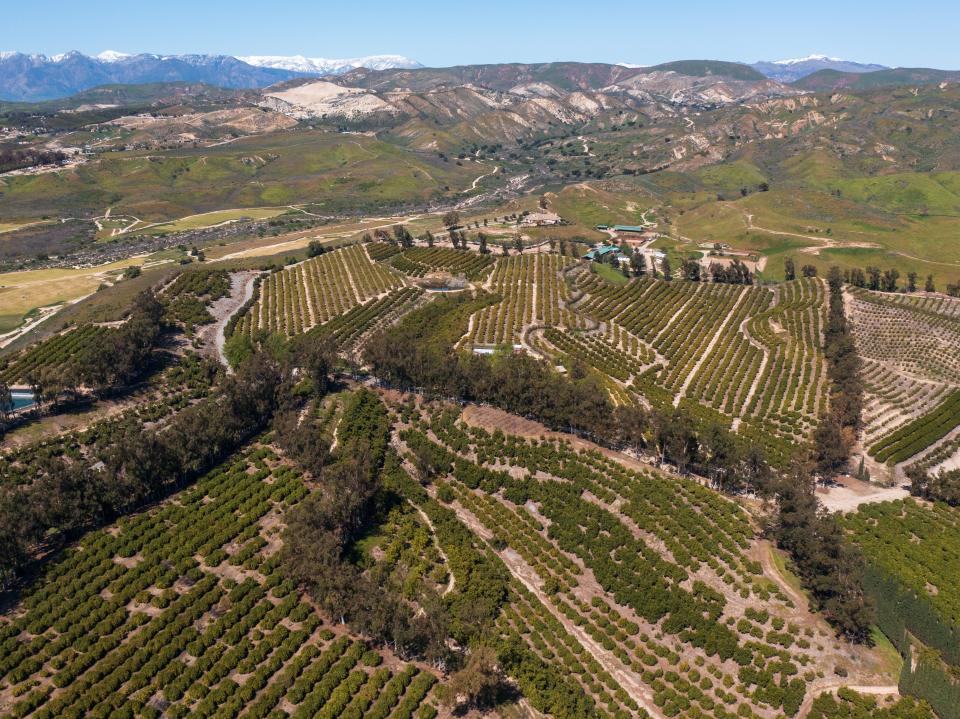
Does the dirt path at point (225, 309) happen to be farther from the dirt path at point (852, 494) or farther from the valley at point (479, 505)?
the dirt path at point (852, 494)

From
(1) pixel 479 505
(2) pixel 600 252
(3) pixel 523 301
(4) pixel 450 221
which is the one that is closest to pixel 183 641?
(1) pixel 479 505

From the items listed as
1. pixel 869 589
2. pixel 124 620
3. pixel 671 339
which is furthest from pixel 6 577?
pixel 671 339

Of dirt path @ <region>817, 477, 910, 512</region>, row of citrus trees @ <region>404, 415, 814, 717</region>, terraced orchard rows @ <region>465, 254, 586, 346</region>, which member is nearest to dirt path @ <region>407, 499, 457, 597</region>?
row of citrus trees @ <region>404, 415, 814, 717</region>

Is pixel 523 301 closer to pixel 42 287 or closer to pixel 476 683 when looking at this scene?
pixel 476 683

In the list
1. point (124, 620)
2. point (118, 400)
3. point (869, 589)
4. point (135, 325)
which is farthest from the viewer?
point (135, 325)

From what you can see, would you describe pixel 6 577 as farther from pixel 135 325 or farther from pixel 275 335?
pixel 275 335
